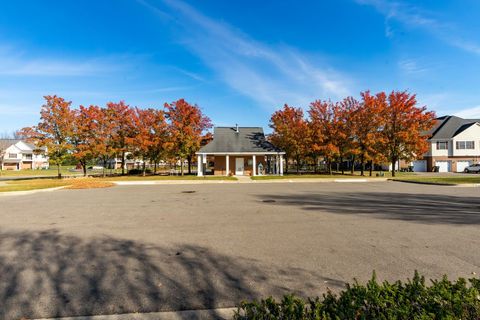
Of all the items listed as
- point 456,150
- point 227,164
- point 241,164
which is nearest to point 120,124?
point 227,164

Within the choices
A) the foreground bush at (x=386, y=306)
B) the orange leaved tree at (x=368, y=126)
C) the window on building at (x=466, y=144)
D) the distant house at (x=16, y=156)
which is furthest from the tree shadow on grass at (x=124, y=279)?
the distant house at (x=16, y=156)

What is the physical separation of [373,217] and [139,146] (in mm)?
29300

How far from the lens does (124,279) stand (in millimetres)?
4039

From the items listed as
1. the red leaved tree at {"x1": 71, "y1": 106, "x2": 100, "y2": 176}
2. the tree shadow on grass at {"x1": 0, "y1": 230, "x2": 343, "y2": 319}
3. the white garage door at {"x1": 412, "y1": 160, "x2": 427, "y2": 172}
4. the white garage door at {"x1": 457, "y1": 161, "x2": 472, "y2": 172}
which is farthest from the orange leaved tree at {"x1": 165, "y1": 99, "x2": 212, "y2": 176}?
the white garage door at {"x1": 457, "y1": 161, "x2": 472, "y2": 172}

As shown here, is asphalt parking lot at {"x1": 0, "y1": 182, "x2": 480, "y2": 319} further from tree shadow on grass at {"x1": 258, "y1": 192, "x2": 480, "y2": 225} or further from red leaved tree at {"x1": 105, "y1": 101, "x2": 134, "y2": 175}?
red leaved tree at {"x1": 105, "y1": 101, "x2": 134, "y2": 175}

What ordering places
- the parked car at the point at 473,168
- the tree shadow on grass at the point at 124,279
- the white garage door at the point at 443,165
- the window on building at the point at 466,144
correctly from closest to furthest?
the tree shadow on grass at the point at 124,279 → the parked car at the point at 473,168 → the window on building at the point at 466,144 → the white garage door at the point at 443,165

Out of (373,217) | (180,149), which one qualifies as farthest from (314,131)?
(373,217)

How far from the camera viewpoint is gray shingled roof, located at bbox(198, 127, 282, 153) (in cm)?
3328

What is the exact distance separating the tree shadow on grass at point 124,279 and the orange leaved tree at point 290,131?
1178 inches

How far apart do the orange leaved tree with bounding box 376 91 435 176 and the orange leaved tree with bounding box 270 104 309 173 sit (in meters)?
9.27

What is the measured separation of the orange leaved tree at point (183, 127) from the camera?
106 feet

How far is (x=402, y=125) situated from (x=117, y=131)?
3596 cm

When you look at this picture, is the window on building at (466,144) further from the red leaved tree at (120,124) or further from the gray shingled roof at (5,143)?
the gray shingled roof at (5,143)

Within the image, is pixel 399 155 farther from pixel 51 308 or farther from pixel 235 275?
pixel 51 308
